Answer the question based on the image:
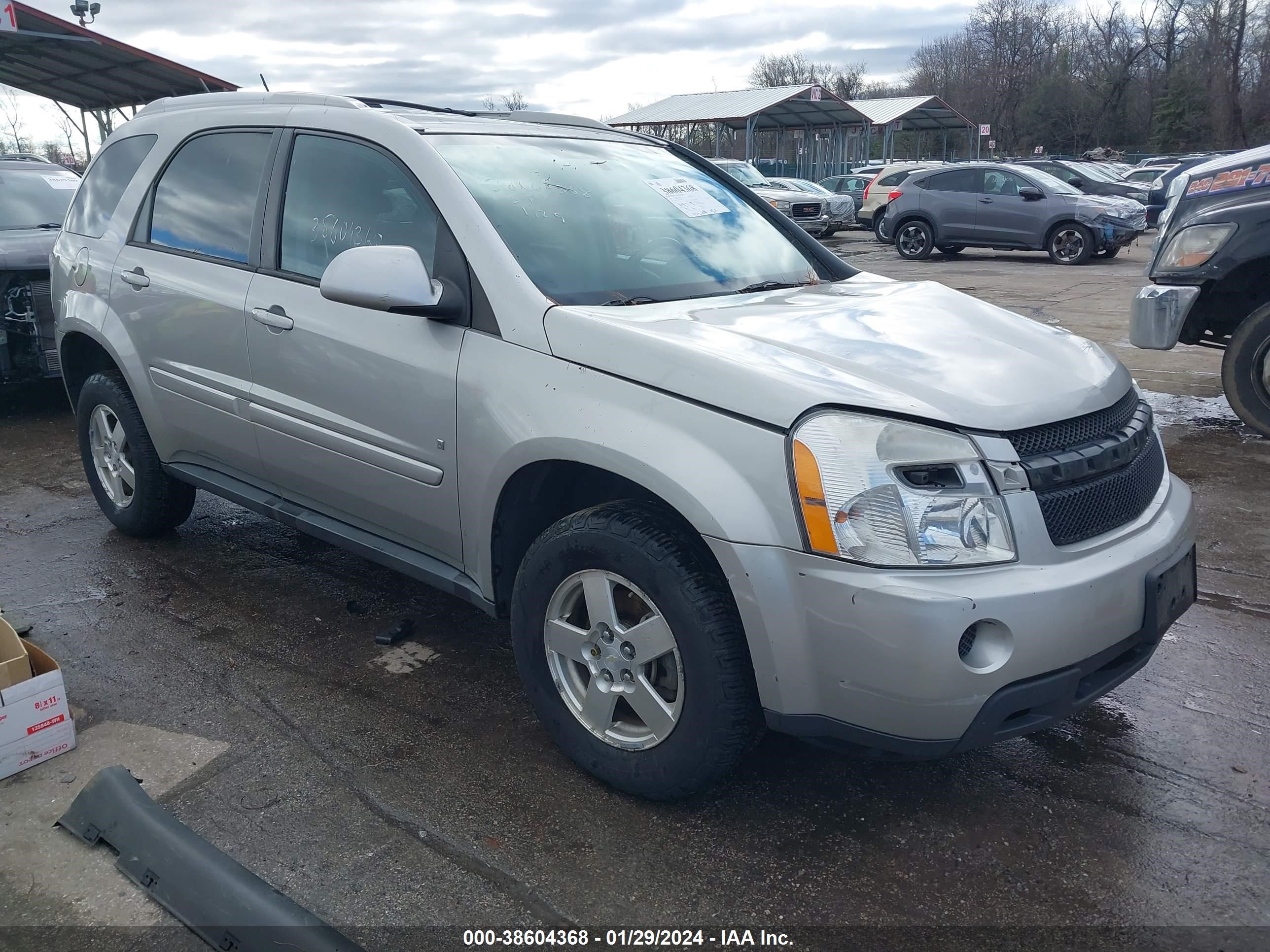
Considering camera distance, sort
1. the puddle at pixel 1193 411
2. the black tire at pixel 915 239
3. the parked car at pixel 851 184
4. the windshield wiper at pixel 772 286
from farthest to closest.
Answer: the parked car at pixel 851 184
the black tire at pixel 915 239
the puddle at pixel 1193 411
the windshield wiper at pixel 772 286

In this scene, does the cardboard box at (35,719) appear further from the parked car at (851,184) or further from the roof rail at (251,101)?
the parked car at (851,184)

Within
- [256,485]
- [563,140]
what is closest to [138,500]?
[256,485]

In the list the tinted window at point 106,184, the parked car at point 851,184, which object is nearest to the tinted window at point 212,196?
the tinted window at point 106,184

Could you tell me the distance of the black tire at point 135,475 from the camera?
14.1ft

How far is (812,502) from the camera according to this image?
87.0 inches

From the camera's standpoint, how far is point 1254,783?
108 inches

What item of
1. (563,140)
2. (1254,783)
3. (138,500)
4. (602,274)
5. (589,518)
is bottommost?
(1254,783)

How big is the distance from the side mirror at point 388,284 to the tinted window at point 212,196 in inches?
39.5

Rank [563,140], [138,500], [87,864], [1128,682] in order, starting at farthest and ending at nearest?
[138,500] → [563,140] → [1128,682] → [87,864]

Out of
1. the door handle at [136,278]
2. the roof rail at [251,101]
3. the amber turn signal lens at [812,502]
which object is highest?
the roof rail at [251,101]

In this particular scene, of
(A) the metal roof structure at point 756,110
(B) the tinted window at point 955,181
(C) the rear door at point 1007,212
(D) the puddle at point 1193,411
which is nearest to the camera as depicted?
(D) the puddle at point 1193,411

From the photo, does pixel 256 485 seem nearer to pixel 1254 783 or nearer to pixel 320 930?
pixel 320 930

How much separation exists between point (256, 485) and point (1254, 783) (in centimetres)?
338

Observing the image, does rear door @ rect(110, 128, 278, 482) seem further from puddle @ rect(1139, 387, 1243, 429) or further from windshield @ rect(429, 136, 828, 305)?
puddle @ rect(1139, 387, 1243, 429)
